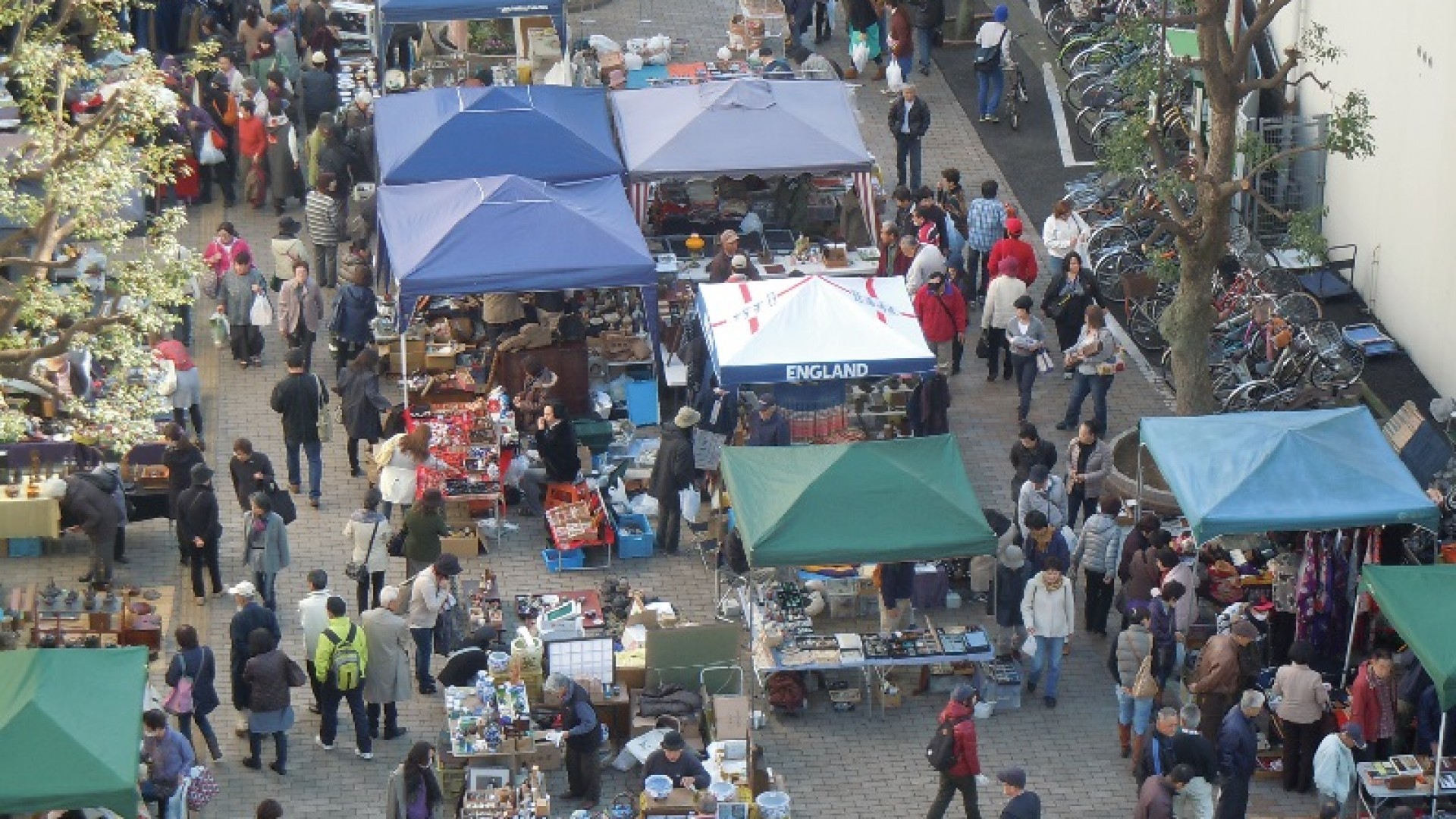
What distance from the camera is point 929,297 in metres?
26.6

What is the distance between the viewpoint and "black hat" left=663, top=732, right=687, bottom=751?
64.6 feet

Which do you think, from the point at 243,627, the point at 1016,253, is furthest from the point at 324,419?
the point at 1016,253

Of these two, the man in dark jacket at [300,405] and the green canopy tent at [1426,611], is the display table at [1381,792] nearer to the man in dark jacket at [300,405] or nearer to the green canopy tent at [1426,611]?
the green canopy tent at [1426,611]

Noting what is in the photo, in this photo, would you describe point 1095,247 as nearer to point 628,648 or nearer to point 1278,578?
point 1278,578

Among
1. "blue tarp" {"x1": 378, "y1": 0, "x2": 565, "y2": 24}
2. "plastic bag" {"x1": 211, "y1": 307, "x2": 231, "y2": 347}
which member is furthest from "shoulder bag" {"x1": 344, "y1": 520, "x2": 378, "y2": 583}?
"blue tarp" {"x1": 378, "y1": 0, "x2": 565, "y2": 24}

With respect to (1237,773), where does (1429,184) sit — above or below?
above

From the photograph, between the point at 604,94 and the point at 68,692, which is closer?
the point at 68,692

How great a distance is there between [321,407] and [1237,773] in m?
9.51

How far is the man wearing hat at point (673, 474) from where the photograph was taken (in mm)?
24031

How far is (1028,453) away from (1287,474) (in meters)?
3.09

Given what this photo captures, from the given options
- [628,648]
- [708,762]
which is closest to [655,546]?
[628,648]

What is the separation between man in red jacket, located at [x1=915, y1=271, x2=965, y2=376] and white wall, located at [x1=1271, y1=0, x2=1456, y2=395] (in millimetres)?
4724

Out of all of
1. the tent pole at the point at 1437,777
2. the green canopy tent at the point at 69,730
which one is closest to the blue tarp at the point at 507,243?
the green canopy tent at the point at 69,730

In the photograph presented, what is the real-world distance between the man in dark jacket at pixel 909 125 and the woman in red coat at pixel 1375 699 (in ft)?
38.4
